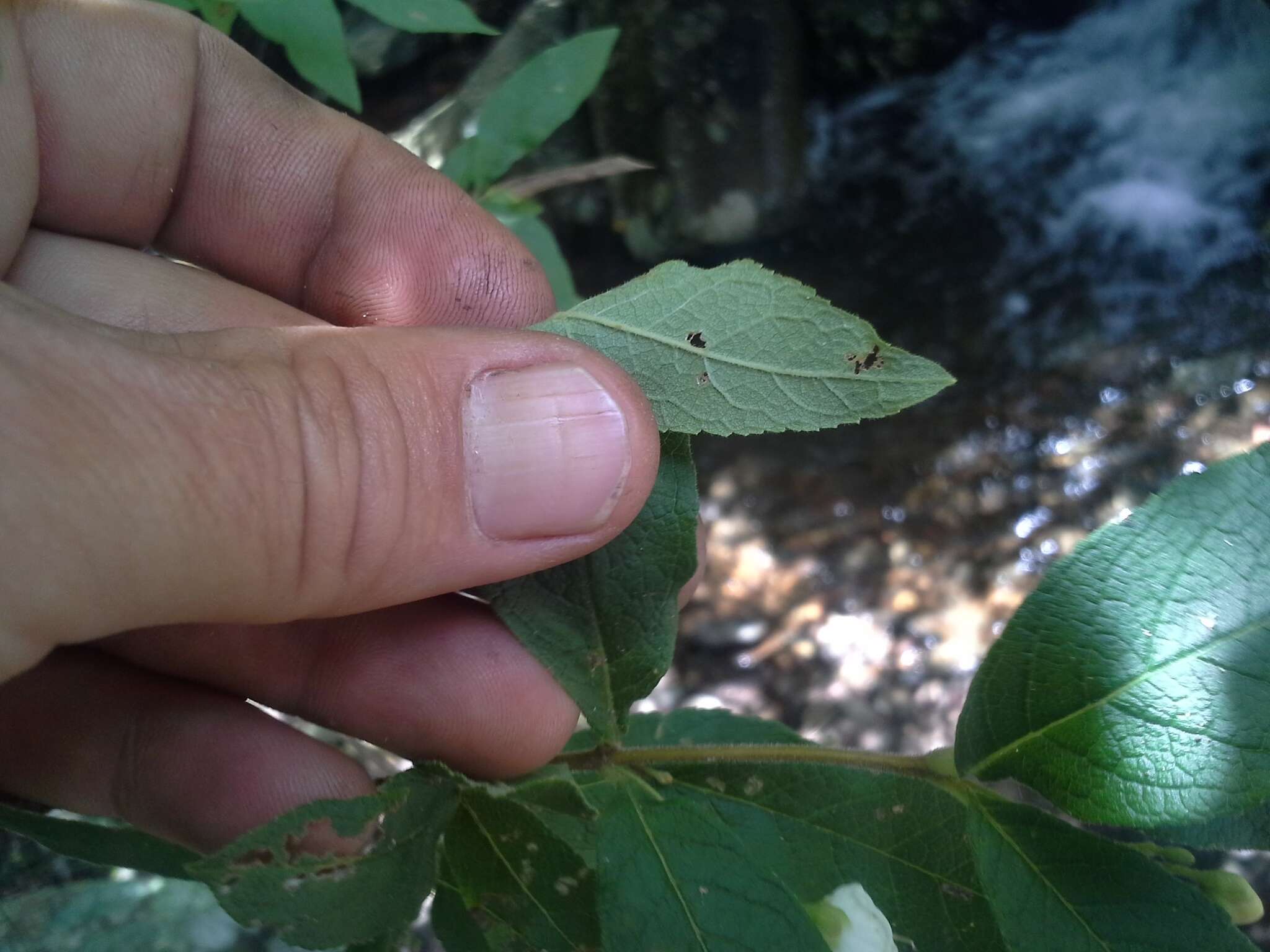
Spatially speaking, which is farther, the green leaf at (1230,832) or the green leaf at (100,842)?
the green leaf at (100,842)

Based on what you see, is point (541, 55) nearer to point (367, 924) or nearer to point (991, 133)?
point (367, 924)

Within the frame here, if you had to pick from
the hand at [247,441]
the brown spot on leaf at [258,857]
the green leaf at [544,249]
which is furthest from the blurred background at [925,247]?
the brown spot on leaf at [258,857]

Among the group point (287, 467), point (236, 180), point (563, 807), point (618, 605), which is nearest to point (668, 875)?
point (563, 807)

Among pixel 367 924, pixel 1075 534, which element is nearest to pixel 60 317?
pixel 367 924

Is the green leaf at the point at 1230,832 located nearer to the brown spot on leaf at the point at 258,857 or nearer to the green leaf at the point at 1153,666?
the green leaf at the point at 1153,666

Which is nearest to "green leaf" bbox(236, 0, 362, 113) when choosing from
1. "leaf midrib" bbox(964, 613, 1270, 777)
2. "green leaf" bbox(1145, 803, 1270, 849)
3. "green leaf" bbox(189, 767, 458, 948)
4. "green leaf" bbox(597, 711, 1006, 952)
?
"green leaf" bbox(189, 767, 458, 948)

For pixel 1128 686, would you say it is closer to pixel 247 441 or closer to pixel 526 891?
pixel 526 891
